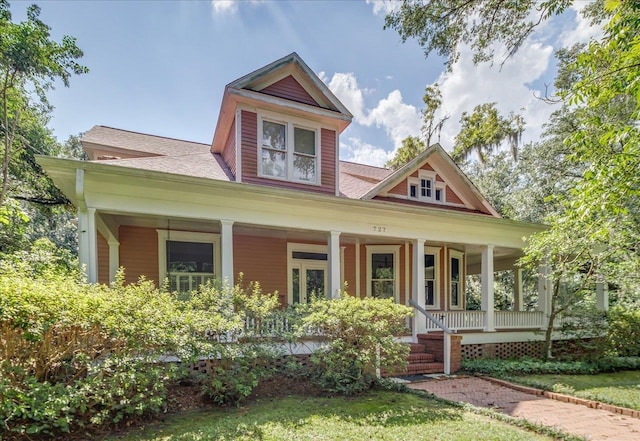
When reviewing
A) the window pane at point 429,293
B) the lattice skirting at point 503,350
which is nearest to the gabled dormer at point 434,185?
the window pane at point 429,293

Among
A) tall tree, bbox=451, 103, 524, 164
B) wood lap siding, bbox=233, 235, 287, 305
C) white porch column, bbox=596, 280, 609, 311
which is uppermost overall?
tall tree, bbox=451, 103, 524, 164

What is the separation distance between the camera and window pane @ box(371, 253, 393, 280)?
1199 cm

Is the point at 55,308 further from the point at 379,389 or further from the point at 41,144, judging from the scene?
the point at 41,144

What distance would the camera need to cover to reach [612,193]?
4.97m

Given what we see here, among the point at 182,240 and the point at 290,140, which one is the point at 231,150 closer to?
the point at 290,140

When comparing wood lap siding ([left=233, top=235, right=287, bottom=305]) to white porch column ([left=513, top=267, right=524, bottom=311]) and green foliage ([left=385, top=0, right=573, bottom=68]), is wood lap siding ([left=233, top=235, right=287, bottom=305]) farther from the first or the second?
white porch column ([left=513, top=267, right=524, bottom=311])

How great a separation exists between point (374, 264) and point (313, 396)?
6.42 m

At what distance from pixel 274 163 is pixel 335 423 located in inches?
259

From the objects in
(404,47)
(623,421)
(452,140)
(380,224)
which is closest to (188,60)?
(404,47)

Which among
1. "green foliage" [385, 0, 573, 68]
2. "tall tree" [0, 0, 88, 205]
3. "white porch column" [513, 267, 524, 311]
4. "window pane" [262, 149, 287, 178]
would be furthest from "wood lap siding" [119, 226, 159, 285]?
"white porch column" [513, 267, 524, 311]

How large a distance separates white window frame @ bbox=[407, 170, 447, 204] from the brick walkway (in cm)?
598

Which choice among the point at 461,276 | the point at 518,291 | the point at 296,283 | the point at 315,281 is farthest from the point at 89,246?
the point at 518,291

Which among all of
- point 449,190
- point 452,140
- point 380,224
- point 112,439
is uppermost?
point 452,140

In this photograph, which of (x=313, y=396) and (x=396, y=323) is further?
(x=396, y=323)
